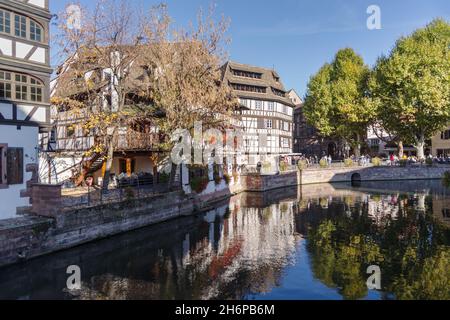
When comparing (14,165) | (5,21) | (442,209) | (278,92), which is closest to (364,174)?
(278,92)

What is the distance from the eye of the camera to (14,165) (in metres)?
17.5

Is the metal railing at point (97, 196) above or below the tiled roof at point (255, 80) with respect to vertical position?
below

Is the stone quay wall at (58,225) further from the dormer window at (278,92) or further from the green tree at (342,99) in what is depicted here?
the green tree at (342,99)

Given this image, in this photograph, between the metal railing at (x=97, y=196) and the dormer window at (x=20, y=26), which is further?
the metal railing at (x=97, y=196)

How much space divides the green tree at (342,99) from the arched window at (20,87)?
1798 inches

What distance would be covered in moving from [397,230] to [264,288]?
12.5m

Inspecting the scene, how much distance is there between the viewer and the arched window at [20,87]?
57.1ft

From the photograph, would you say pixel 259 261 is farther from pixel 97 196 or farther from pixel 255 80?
pixel 255 80

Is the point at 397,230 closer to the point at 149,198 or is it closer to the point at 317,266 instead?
the point at 317,266

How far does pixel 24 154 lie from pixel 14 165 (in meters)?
0.74

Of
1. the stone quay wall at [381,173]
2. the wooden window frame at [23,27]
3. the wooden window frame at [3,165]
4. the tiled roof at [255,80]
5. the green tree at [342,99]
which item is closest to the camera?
the wooden window frame at [3,165]

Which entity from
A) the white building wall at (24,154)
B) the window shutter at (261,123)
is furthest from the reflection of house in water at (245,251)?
the window shutter at (261,123)

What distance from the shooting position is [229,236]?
21.9m

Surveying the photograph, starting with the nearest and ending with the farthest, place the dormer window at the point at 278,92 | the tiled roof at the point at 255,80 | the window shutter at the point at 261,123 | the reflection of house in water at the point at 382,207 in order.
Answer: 1. the reflection of house in water at the point at 382,207
2. the tiled roof at the point at 255,80
3. the window shutter at the point at 261,123
4. the dormer window at the point at 278,92
